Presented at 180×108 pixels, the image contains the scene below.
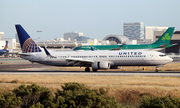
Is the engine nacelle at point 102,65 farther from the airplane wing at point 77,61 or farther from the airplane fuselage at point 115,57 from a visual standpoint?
the airplane wing at point 77,61

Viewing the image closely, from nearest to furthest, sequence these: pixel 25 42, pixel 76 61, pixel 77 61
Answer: pixel 77 61 < pixel 76 61 < pixel 25 42

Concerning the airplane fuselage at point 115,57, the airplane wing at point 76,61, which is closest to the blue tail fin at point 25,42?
the airplane fuselage at point 115,57

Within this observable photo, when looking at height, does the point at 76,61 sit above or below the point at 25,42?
below

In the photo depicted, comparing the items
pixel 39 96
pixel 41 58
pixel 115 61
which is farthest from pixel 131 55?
pixel 39 96

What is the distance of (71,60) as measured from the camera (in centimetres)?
4762

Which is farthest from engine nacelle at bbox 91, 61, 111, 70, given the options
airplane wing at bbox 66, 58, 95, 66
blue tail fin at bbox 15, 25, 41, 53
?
blue tail fin at bbox 15, 25, 41, 53

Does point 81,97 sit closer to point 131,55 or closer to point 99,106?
point 99,106

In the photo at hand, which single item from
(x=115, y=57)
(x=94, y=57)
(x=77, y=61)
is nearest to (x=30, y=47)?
(x=77, y=61)

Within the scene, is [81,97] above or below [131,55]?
below

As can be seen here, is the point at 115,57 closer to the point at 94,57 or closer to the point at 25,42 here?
the point at 94,57

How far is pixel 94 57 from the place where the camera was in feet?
159

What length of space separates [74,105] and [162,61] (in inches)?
1154

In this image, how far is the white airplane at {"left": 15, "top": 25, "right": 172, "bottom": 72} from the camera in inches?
1788

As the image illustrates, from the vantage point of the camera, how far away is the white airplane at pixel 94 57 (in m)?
45.4
